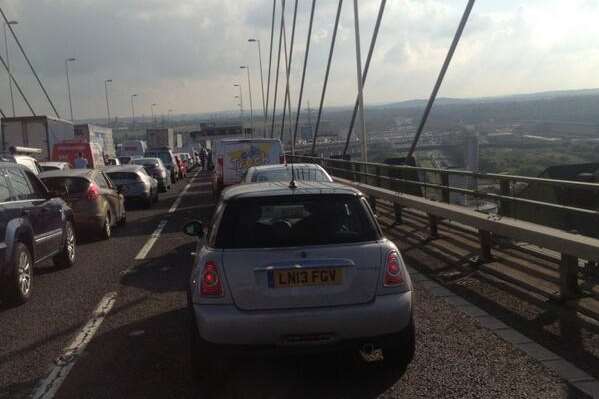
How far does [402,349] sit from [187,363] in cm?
164

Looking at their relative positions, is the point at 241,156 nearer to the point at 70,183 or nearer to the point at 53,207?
the point at 70,183

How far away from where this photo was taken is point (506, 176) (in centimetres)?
838

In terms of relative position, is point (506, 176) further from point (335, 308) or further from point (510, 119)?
point (510, 119)

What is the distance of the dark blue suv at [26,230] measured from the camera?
7.65 m

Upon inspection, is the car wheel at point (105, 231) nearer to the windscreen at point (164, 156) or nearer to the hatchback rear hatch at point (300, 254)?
the hatchback rear hatch at point (300, 254)

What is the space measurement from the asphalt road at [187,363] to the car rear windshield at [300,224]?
2.65 feet

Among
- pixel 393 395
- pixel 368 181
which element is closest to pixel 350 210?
pixel 393 395

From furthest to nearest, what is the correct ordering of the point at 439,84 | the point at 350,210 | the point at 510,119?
1. the point at 439,84
2. the point at 510,119
3. the point at 350,210

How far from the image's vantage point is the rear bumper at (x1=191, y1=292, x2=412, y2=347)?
4.43 m

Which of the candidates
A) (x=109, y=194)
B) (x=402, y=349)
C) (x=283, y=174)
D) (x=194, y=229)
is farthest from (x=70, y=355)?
(x=109, y=194)

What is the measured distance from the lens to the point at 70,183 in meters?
13.6

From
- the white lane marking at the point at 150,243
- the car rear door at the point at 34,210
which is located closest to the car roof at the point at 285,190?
the car rear door at the point at 34,210

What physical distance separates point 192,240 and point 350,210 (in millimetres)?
8151

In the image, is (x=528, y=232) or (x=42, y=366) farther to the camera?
(x=528, y=232)
